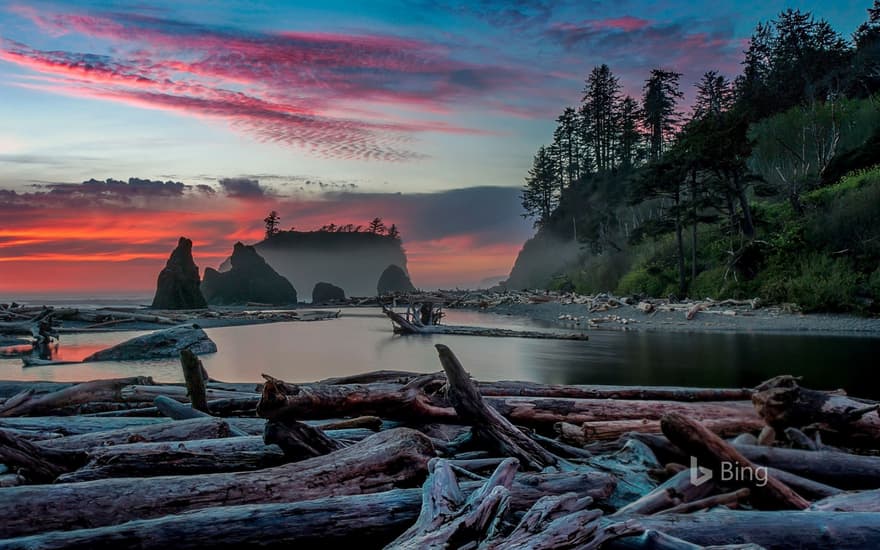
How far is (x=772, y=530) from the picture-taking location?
3359 mm

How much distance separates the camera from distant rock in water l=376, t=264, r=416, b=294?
4678 inches

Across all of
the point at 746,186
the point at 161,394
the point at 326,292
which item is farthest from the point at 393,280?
the point at 161,394

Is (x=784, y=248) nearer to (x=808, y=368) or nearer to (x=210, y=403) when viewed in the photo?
(x=808, y=368)

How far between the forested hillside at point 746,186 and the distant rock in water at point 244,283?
36125 millimetres

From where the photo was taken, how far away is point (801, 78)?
2288 inches

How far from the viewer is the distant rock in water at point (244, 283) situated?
83.2m

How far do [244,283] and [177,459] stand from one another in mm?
84381

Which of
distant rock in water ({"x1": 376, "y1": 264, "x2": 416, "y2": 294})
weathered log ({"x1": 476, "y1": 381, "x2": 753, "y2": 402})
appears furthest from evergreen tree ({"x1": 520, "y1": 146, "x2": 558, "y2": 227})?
weathered log ({"x1": 476, "y1": 381, "x2": 753, "y2": 402})

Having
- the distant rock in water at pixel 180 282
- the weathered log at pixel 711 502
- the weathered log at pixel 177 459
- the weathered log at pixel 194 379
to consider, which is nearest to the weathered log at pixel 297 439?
the weathered log at pixel 177 459

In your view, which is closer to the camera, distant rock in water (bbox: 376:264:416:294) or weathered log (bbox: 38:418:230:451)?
weathered log (bbox: 38:418:230:451)

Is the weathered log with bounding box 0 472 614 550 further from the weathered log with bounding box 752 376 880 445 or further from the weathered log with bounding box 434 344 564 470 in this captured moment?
the weathered log with bounding box 752 376 880 445

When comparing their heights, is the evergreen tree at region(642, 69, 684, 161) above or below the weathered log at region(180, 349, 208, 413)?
above

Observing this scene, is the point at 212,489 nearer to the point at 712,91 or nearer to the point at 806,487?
the point at 806,487

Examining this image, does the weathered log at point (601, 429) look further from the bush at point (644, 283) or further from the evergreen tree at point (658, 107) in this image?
the evergreen tree at point (658, 107)
